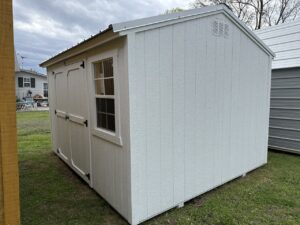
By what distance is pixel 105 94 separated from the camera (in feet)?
10.7

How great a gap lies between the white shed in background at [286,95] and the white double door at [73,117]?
5.25m

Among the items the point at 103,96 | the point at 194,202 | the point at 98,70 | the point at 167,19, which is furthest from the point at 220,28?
the point at 194,202

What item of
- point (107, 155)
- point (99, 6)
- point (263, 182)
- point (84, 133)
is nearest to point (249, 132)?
point (263, 182)

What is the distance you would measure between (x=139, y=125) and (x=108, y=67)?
3.18 ft

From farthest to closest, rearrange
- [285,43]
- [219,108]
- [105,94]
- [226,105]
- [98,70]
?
[285,43], [226,105], [219,108], [98,70], [105,94]

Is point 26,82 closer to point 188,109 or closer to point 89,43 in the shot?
point 89,43

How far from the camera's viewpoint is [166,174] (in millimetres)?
3082

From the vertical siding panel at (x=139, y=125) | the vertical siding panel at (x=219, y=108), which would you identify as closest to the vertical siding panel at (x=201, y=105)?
the vertical siding panel at (x=219, y=108)

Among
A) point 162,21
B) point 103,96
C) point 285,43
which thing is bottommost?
point 103,96

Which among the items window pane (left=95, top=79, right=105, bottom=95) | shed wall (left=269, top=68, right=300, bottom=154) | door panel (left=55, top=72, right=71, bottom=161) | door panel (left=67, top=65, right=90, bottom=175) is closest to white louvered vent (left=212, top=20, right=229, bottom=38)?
window pane (left=95, top=79, right=105, bottom=95)

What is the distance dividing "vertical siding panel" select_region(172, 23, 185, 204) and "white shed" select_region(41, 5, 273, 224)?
0.04 feet

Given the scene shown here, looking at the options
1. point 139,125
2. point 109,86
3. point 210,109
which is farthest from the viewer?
point 210,109

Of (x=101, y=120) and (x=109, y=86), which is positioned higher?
(x=109, y=86)

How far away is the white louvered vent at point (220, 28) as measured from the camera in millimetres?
3542
